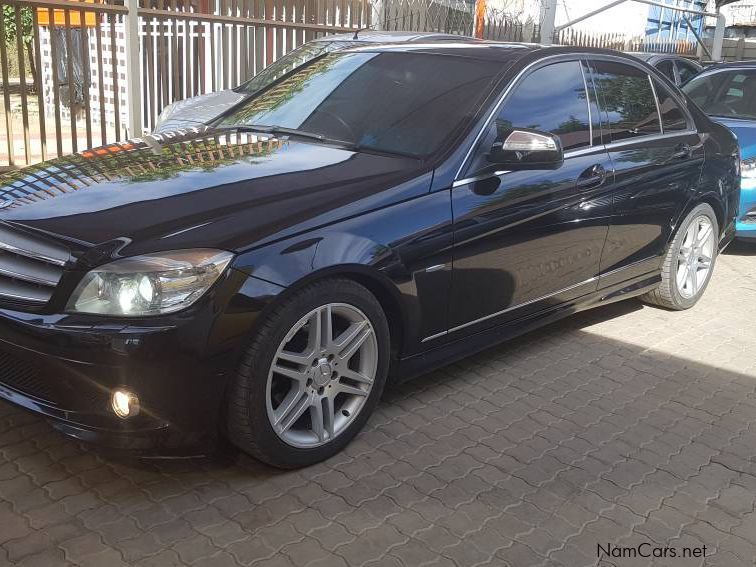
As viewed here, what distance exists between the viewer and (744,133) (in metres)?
7.34

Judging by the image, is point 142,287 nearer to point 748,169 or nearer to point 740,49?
point 748,169

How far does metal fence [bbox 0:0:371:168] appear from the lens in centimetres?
797

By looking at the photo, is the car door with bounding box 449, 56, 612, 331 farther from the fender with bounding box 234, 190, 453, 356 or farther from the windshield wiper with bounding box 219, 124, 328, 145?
the windshield wiper with bounding box 219, 124, 328, 145

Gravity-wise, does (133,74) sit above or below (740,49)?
below

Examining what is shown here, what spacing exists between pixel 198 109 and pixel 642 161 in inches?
180

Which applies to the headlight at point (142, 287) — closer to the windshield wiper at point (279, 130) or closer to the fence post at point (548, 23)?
the windshield wiper at point (279, 130)

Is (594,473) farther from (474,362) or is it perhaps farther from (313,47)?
(313,47)

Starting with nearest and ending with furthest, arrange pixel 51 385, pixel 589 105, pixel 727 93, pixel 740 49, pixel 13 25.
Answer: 1. pixel 51 385
2. pixel 589 105
3. pixel 727 93
4. pixel 13 25
5. pixel 740 49

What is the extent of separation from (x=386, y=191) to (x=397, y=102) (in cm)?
84

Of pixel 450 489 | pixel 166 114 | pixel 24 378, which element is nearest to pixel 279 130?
pixel 24 378

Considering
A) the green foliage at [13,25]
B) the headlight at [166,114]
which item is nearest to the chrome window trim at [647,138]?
the headlight at [166,114]

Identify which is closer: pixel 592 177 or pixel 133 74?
pixel 592 177

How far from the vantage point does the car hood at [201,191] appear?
118 inches

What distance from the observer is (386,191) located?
3473 mm
